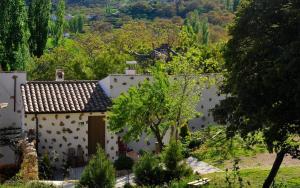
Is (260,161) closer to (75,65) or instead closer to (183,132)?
(183,132)

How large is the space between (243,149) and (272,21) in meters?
9.66

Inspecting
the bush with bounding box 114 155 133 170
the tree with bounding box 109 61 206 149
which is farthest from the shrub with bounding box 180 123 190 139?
the bush with bounding box 114 155 133 170

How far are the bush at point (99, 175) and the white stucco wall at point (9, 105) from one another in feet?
30.2

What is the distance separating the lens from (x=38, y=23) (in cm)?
4181

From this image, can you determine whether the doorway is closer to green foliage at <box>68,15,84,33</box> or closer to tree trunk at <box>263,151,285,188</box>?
tree trunk at <box>263,151,285,188</box>

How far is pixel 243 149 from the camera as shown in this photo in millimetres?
19484

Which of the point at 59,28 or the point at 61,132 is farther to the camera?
the point at 59,28

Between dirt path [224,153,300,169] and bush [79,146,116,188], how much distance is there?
5012 millimetres

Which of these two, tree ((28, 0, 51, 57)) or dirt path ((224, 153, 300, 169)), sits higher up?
tree ((28, 0, 51, 57))

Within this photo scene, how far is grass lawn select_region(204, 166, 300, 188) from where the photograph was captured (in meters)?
14.0

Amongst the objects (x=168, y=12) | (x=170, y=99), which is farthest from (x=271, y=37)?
(x=168, y=12)

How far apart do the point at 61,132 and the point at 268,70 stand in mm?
13841

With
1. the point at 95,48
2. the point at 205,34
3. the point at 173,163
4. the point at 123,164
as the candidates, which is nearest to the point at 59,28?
the point at 95,48

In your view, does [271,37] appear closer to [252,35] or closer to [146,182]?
[252,35]
